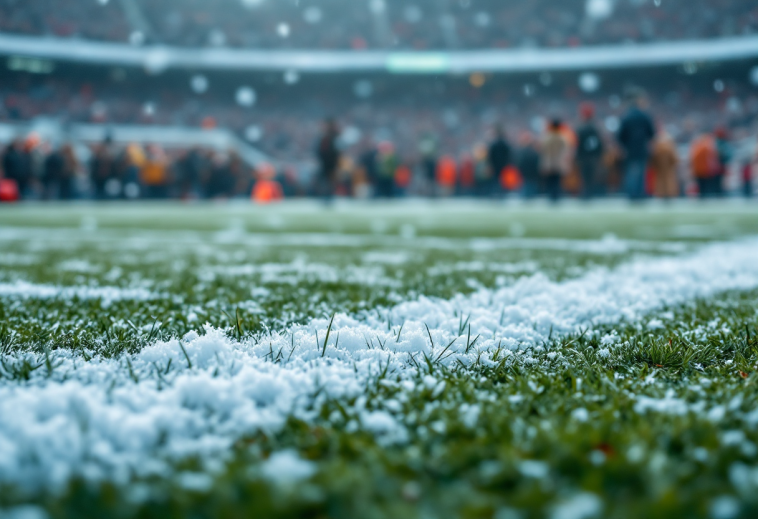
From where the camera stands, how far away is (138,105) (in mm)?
31469

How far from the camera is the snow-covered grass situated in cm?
57

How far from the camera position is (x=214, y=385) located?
84 centimetres

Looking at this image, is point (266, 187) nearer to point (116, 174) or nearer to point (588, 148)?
point (116, 174)

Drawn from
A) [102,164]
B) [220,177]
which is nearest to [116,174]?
[102,164]

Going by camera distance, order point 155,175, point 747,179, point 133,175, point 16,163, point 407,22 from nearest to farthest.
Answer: point 16,163 < point 747,179 < point 155,175 < point 133,175 < point 407,22

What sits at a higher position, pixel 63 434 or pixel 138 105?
pixel 138 105

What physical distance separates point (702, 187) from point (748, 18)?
52.9 ft

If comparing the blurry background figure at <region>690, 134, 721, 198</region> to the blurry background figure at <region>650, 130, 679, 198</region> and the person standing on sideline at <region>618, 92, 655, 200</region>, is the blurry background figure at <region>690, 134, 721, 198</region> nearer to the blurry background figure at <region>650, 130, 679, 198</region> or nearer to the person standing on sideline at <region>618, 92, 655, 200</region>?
the blurry background figure at <region>650, 130, 679, 198</region>

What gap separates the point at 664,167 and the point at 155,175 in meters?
16.2

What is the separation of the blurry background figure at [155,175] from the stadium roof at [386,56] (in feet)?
33.8

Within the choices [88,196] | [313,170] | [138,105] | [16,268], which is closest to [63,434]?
[16,268]

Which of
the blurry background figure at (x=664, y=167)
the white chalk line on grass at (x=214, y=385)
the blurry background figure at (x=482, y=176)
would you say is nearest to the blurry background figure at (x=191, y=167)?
the blurry background figure at (x=482, y=176)

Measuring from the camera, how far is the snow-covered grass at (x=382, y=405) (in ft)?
1.88

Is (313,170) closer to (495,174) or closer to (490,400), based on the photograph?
(495,174)
